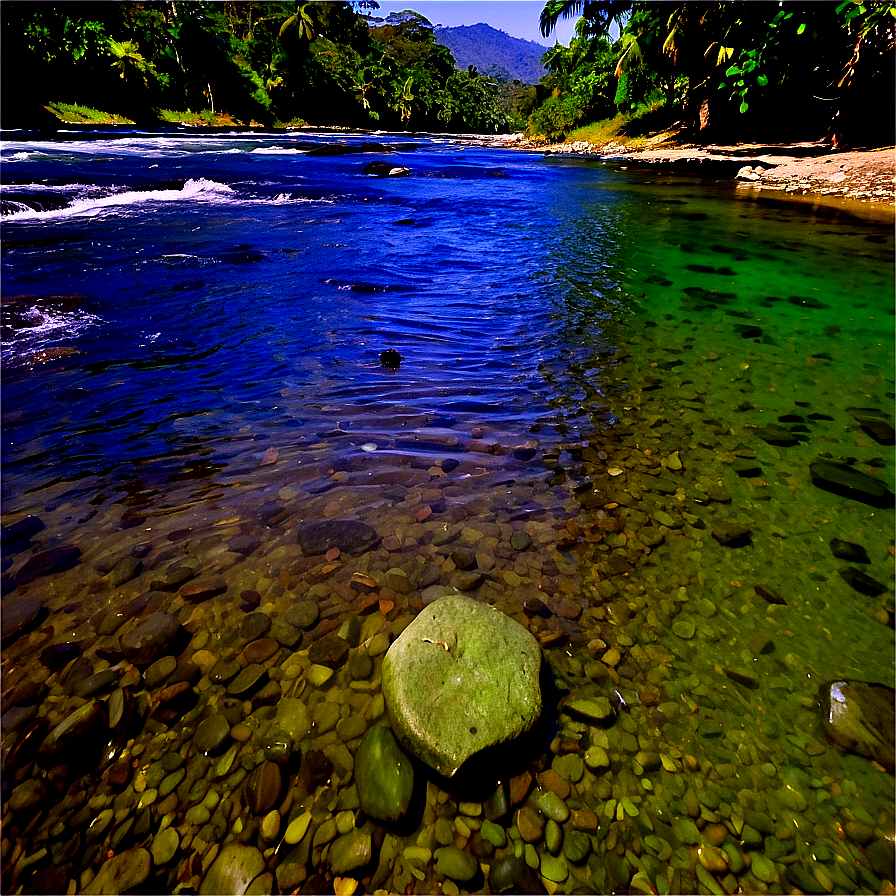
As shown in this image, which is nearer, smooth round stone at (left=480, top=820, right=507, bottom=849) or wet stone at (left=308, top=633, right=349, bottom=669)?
smooth round stone at (left=480, top=820, right=507, bottom=849)

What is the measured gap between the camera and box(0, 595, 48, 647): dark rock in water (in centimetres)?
242

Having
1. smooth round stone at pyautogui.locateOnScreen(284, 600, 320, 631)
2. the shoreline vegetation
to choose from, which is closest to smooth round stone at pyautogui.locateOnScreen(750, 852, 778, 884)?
smooth round stone at pyautogui.locateOnScreen(284, 600, 320, 631)

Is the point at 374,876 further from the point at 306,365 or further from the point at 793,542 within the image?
the point at 306,365

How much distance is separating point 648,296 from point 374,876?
7.69 meters

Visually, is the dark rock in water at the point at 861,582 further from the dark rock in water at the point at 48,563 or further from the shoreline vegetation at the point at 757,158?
the shoreline vegetation at the point at 757,158

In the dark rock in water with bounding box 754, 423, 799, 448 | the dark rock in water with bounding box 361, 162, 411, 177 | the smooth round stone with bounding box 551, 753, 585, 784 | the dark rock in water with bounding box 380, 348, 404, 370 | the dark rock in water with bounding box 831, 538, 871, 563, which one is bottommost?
the smooth round stone with bounding box 551, 753, 585, 784

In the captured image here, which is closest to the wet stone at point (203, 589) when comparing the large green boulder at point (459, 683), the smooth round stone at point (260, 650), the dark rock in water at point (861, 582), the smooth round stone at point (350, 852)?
the smooth round stone at point (260, 650)

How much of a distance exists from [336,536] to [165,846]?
1.62m

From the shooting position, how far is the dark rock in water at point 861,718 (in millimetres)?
2045

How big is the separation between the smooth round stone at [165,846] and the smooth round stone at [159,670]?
2.10 feet

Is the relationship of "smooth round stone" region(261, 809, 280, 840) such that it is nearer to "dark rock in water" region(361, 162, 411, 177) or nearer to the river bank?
the river bank

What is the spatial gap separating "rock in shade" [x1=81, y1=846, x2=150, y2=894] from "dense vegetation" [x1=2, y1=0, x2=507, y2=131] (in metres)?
51.0

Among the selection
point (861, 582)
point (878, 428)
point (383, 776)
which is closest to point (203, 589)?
point (383, 776)

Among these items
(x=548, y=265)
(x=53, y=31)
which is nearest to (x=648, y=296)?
(x=548, y=265)
